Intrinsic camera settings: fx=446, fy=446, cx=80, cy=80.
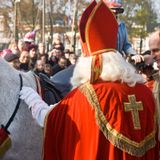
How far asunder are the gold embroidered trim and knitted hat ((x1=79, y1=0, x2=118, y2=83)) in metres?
0.27

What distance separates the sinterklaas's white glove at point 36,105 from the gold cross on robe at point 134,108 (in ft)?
2.18

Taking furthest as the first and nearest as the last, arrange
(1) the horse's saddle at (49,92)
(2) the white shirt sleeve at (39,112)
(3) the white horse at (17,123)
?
1. (1) the horse's saddle at (49,92)
2. (3) the white horse at (17,123)
3. (2) the white shirt sleeve at (39,112)

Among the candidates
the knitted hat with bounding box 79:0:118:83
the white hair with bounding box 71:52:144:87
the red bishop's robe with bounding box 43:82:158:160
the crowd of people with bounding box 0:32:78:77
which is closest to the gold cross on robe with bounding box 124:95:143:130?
the red bishop's robe with bounding box 43:82:158:160

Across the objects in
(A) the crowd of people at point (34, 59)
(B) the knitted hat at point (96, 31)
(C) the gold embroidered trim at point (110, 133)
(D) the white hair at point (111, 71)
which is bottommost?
(A) the crowd of people at point (34, 59)

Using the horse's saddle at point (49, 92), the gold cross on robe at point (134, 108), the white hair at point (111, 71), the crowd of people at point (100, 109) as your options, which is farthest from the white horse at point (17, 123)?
the gold cross on robe at point (134, 108)

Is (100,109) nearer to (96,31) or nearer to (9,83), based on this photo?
(96,31)

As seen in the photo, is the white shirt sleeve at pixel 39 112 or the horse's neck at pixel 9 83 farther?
the horse's neck at pixel 9 83

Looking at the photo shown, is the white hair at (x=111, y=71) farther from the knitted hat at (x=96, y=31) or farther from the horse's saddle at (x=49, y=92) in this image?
the horse's saddle at (x=49, y=92)

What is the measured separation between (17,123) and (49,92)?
54cm

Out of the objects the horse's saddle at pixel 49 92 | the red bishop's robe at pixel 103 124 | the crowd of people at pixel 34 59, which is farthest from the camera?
the crowd of people at pixel 34 59

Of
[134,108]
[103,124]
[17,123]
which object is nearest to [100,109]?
[103,124]

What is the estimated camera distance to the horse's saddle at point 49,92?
4099mm

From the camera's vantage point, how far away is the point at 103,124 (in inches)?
136

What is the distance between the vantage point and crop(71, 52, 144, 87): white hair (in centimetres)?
346
